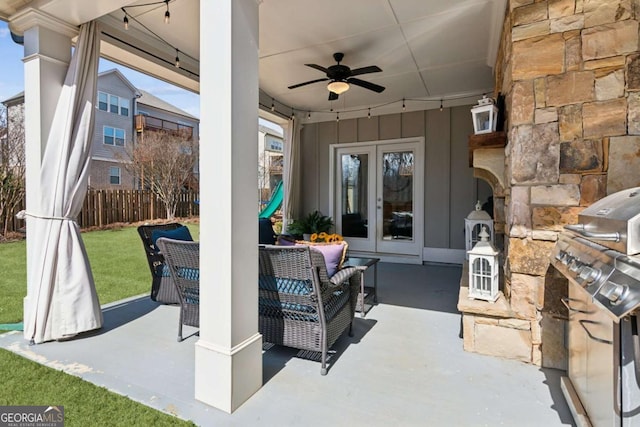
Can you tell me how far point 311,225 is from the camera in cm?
631

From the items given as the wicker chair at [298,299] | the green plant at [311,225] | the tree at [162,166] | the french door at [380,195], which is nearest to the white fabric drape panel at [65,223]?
the wicker chair at [298,299]

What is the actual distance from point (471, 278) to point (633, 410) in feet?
5.00

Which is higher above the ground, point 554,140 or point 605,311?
point 554,140

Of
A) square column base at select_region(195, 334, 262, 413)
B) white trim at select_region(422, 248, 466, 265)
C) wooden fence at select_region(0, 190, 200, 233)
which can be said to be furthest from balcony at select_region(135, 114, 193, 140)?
square column base at select_region(195, 334, 262, 413)

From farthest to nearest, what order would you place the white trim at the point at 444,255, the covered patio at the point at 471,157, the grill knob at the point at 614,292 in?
the white trim at the point at 444,255
the covered patio at the point at 471,157
the grill knob at the point at 614,292

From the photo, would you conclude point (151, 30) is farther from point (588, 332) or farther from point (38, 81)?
point (588, 332)

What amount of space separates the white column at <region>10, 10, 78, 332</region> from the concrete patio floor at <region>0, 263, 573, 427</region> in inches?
36.4

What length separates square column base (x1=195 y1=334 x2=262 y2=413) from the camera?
177 cm

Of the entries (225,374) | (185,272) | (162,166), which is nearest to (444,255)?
(185,272)

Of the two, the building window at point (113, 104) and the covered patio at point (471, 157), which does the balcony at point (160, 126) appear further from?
the covered patio at point (471, 157)

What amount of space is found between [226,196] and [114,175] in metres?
13.9

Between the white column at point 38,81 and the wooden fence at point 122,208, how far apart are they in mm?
5913

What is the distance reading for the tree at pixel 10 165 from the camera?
23.7ft

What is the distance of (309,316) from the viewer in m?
2.21
